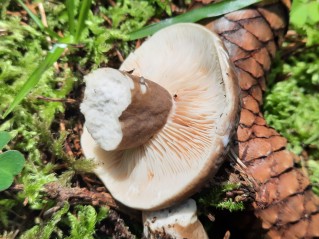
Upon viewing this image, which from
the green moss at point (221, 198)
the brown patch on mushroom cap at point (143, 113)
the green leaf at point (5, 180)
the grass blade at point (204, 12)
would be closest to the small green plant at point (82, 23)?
the grass blade at point (204, 12)

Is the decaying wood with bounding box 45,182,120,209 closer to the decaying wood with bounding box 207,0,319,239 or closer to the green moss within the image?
the green moss

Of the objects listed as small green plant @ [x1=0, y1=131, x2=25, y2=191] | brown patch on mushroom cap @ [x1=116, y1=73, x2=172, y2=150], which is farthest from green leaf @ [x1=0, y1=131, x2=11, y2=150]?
brown patch on mushroom cap @ [x1=116, y1=73, x2=172, y2=150]

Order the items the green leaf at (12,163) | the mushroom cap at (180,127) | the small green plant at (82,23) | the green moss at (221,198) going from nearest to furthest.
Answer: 1. the mushroom cap at (180,127)
2. the green leaf at (12,163)
3. the green moss at (221,198)
4. the small green plant at (82,23)

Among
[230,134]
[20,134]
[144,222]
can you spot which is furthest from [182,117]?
[20,134]

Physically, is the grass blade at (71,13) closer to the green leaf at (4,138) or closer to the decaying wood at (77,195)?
the green leaf at (4,138)

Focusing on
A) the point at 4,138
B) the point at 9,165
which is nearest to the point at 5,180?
the point at 9,165

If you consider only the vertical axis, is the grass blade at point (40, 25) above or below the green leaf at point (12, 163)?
above
